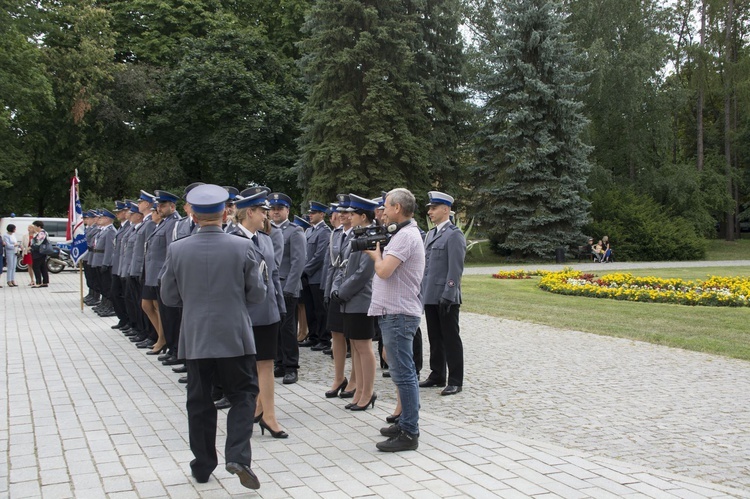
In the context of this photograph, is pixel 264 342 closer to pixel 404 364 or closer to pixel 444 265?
pixel 404 364

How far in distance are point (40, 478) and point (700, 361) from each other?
797 cm

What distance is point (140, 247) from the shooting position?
10.9m

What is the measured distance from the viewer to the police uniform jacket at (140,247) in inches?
427

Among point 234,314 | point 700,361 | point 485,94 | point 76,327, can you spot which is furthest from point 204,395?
point 485,94

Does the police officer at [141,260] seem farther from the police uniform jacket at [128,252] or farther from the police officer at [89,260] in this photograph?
the police officer at [89,260]

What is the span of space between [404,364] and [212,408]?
1.56 metres

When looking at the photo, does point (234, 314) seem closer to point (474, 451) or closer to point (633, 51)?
point (474, 451)

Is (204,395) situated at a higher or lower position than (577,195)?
lower

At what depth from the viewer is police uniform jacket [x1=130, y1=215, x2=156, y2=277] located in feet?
35.6

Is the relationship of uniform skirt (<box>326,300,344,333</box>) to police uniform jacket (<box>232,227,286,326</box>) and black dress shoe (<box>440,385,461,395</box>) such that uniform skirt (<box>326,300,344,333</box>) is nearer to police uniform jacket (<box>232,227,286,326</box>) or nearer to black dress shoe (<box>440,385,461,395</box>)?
police uniform jacket (<box>232,227,286,326</box>)

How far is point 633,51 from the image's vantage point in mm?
40031

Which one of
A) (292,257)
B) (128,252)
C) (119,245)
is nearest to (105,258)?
(119,245)

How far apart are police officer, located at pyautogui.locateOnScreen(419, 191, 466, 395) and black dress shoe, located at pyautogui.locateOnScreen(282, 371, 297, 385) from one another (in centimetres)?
150

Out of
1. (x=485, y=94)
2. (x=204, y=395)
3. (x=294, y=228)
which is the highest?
(x=485, y=94)
